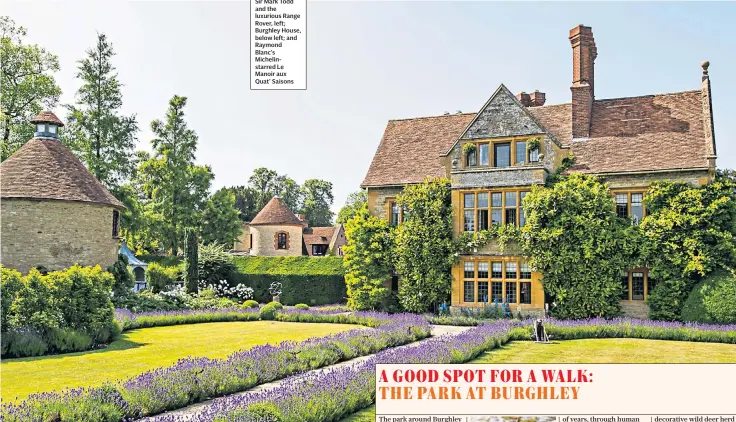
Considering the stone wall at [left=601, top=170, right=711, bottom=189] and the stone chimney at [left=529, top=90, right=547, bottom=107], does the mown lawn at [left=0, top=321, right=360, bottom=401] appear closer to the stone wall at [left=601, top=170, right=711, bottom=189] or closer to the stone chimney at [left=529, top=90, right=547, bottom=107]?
the stone wall at [left=601, top=170, right=711, bottom=189]

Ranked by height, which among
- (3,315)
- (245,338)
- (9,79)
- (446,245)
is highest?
(9,79)

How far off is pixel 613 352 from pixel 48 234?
75.2ft

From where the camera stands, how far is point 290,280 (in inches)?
1407

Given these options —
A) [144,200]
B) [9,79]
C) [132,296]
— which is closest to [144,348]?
[132,296]

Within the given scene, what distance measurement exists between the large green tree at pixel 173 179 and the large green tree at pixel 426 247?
997 inches

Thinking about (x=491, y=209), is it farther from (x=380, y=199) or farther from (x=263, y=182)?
(x=263, y=182)

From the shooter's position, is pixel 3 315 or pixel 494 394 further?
pixel 3 315

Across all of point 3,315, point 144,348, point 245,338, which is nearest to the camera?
point 3,315

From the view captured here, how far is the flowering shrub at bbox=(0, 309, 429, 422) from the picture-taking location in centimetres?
931

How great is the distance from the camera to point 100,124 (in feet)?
138

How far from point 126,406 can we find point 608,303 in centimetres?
2001

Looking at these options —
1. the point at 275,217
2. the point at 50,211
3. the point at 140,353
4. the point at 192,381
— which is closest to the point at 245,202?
the point at 275,217

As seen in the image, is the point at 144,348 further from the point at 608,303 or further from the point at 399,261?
the point at 608,303

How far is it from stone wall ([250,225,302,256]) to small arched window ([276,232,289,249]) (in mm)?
208
